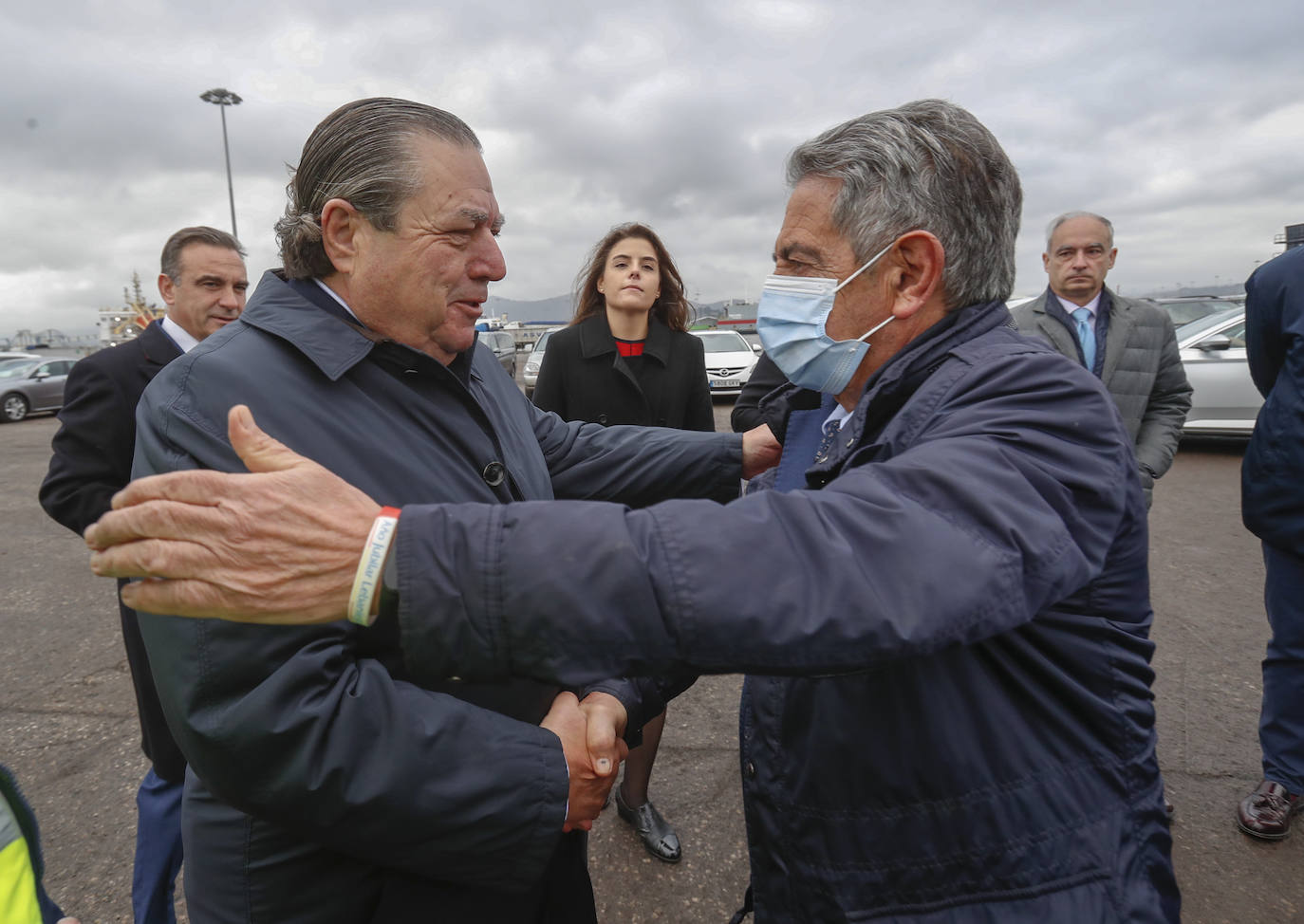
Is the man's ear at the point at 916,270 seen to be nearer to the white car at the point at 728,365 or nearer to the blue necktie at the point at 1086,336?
the blue necktie at the point at 1086,336

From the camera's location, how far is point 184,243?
3387 millimetres

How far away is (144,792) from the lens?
2.44 meters

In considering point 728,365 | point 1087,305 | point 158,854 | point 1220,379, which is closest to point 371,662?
point 158,854

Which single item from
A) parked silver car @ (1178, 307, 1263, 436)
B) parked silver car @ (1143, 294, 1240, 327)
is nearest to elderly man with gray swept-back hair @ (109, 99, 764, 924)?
parked silver car @ (1178, 307, 1263, 436)

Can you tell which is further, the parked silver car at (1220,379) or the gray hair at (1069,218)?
the parked silver car at (1220,379)

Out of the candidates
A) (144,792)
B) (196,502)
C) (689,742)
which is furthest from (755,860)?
(689,742)

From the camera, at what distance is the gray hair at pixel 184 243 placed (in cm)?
335

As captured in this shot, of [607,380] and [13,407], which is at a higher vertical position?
[607,380]

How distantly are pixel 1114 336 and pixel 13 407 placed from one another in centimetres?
2230

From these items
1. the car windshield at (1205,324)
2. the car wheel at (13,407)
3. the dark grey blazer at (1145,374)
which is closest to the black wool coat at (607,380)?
the dark grey blazer at (1145,374)

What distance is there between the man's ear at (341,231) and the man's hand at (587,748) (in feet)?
3.14

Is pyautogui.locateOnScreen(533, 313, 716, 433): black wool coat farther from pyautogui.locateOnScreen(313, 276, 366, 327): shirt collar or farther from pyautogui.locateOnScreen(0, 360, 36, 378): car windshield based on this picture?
pyautogui.locateOnScreen(0, 360, 36, 378): car windshield

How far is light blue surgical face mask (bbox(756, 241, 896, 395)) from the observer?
5.13ft

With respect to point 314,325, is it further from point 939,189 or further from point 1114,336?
point 1114,336
